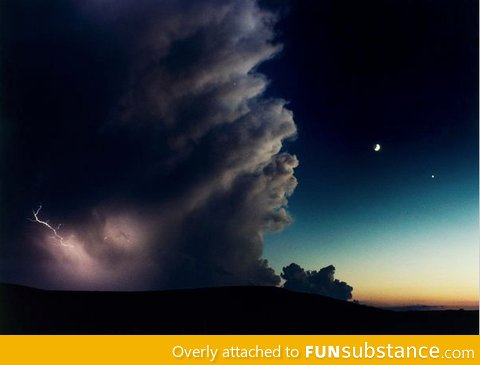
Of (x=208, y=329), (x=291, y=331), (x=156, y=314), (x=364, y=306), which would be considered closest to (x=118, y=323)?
(x=156, y=314)

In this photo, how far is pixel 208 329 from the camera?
21.9m

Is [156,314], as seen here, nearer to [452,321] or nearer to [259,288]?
[259,288]

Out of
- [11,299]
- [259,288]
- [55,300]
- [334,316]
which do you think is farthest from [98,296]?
[334,316]

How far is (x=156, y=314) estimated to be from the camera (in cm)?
2423

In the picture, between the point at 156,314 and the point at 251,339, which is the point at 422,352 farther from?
the point at 156,314

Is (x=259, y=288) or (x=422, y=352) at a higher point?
(x=259, y=288)

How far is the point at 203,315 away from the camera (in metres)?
25.6

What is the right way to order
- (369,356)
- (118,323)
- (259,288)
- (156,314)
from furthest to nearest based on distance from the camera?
(259,288) < (156,314) < (118,323) < (369,356)

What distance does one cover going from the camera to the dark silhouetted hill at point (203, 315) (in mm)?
21750

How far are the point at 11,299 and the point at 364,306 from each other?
24.1 metres

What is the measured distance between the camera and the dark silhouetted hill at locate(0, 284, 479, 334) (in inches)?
856

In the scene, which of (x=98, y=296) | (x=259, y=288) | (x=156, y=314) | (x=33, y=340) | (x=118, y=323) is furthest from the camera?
(x=259, y=288)

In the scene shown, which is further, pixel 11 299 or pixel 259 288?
pixel 259 288

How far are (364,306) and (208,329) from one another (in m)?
14.0
